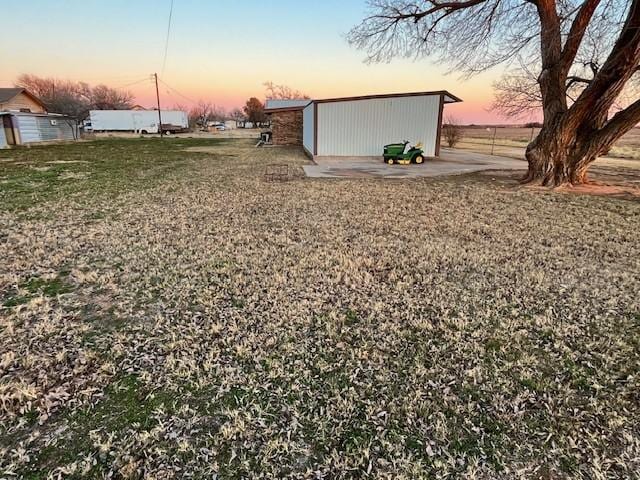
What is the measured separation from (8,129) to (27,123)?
1313mm

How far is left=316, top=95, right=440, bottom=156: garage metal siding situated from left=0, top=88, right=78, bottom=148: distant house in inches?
696

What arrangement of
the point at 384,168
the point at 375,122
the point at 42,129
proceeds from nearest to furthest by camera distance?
the point at 384,168, the point at 375,122, the point at 42,129

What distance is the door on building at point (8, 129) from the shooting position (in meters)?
19.0

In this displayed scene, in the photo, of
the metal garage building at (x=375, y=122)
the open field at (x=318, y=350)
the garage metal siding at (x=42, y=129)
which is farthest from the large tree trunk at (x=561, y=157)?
the garage metal siding at (x=42, y=129)

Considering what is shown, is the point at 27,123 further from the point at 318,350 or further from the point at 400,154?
the point at 318,350

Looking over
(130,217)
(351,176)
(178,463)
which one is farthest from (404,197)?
(178,463)

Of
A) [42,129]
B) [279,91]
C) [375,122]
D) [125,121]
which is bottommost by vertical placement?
[42,129]

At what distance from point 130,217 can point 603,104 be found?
937 centimetres

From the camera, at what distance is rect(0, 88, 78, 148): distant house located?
19.2 meters

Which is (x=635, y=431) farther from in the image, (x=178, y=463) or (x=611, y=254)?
(x=611, y=254)

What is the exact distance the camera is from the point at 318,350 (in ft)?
7.56

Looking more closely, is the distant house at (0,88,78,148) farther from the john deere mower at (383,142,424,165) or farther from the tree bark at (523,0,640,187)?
the tree bark at (523,0,640,187)

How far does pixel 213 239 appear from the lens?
4.50 meters

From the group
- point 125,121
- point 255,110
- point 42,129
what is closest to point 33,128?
point 42,129
